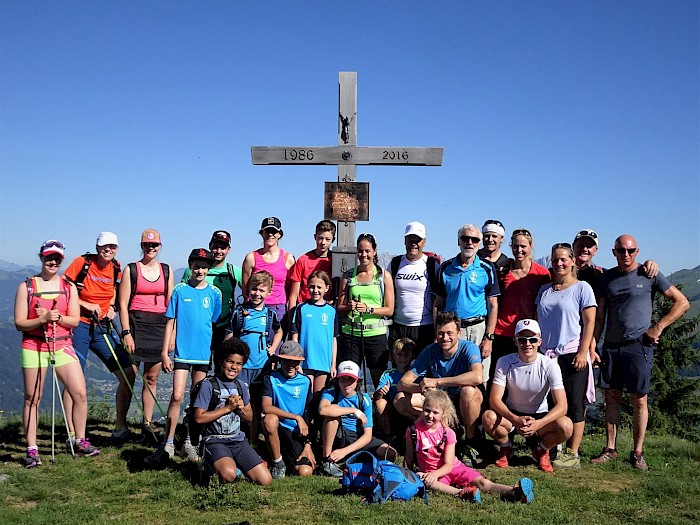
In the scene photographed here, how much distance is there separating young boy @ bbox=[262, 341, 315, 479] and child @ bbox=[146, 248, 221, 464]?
0.86 metres

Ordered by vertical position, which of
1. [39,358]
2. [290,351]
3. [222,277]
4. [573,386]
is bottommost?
[573,386]

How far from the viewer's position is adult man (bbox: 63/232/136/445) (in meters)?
7.09

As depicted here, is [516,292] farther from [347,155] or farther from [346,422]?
[347,155]

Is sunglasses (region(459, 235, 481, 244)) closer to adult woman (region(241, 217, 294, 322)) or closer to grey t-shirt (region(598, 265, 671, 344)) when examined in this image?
grey t-shirt (region(598, 265, 671, 344))

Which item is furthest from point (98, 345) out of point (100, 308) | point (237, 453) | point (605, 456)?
point (605, 456)

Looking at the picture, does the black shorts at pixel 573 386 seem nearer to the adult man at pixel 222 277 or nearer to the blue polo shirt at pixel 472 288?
the blue polo shirt at pixel 472 288

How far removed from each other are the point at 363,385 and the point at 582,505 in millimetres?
2547

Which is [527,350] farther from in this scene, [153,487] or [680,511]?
[153,487]

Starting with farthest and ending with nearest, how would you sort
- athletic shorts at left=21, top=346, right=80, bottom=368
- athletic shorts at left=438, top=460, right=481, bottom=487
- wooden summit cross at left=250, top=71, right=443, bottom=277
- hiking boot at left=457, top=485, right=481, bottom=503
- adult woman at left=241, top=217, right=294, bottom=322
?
wooden summit cross at left=250, top=71, right=443, bottom=277, adult woman at left=241, top=217, right=294, bottom=322, athletic shorts at left=21, top=346, right=80, bottom=368, athletic shorts at left=438, top=460, right=481, bottom=487, hiking boot at left=457, top=485, right=481, bottom=503

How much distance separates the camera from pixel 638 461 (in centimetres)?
671

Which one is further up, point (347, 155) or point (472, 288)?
A: point (347, 155)

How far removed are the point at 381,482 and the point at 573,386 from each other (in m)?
2.57

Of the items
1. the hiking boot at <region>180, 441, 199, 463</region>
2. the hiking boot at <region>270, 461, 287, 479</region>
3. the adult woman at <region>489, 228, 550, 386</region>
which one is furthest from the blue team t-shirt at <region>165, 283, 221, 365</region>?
the adult woman at <region>489, 228, 550, 386</region>

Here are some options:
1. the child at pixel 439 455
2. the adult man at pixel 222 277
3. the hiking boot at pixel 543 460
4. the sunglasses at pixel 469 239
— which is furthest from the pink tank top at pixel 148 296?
the hiking boot at pixel 543 460
